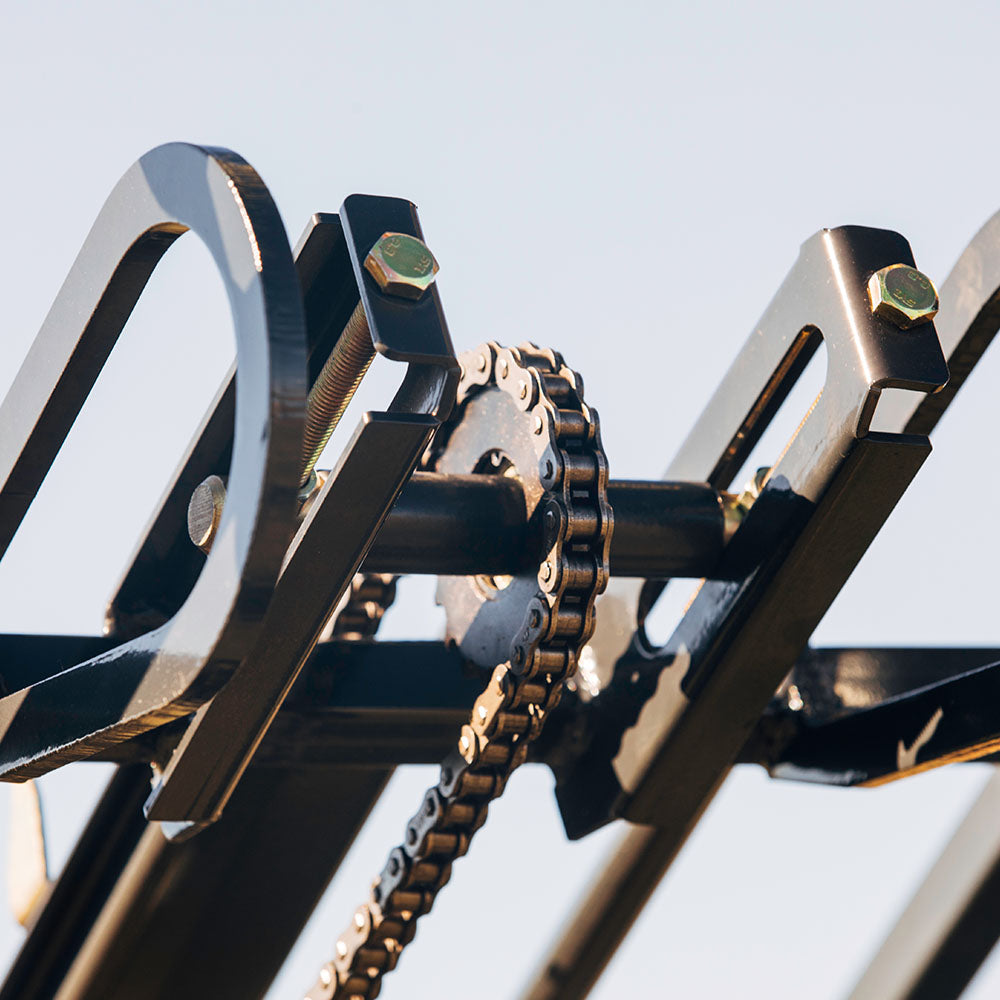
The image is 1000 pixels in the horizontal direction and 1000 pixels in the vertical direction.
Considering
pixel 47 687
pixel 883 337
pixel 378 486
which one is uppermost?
pixel 883 337

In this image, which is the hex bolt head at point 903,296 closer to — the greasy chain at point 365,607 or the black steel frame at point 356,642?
the black steel frame at point 356,642

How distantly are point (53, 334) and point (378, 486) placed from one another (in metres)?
0.21

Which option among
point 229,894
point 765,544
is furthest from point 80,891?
point 765,544

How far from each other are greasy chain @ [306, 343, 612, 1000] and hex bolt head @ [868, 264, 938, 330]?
0.16 m

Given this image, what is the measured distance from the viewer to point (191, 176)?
742 millimetres

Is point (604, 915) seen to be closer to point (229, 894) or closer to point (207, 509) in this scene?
point (229, 894)

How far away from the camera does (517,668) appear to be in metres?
0.92

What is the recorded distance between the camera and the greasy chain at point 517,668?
2.93 feet

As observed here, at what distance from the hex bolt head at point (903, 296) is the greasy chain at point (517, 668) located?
16cm

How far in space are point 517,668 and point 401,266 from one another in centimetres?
27

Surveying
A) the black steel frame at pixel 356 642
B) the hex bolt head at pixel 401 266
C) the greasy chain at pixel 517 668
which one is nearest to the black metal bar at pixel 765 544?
the black steel frame at pixel 356 642

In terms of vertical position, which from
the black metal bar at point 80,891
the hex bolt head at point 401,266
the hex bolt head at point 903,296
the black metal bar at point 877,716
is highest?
the hex bolt head at point 903,296

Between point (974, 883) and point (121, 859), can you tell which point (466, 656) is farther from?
point (974, 883)

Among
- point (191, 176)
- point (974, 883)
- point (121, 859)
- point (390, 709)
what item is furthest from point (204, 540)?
point (974, 883)
